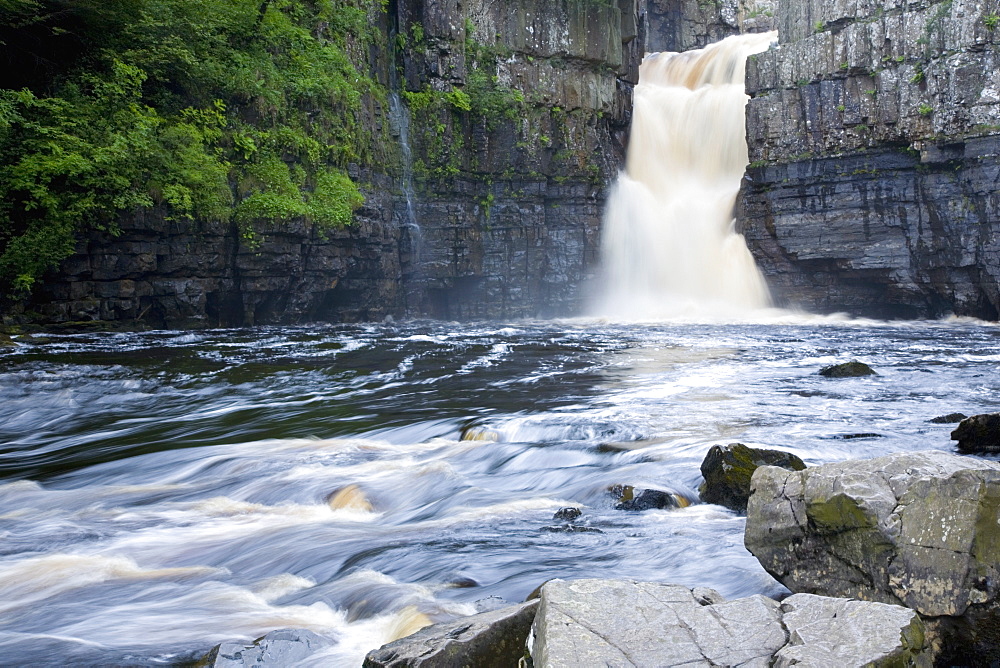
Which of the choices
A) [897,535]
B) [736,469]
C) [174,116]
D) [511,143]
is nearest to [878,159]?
[511,143]

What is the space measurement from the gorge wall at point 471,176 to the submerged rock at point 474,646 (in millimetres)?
16411

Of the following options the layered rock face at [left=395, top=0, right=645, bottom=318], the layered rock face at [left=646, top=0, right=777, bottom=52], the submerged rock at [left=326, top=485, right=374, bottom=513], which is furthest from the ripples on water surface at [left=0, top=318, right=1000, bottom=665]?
the layered rock face at [left=646, top=0, right=777, bottom=52]

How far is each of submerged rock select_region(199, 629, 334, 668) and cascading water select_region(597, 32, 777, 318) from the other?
918 inches

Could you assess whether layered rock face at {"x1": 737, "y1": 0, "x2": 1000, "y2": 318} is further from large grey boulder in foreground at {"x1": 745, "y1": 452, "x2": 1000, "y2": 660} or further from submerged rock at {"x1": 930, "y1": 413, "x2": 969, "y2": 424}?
large grey boulder in foreground at {"x1": 745, "y1": 452, "x2": 1000, "y2": 660}

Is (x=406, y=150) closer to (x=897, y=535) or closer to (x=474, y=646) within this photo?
(x=897, y=535)

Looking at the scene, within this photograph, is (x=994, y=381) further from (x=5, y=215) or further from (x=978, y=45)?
(x=5, y=215)

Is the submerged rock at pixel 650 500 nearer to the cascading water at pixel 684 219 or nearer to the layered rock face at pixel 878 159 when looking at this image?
the cascading water at pixel 684 219

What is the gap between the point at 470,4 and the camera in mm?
24188

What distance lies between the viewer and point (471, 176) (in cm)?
2428

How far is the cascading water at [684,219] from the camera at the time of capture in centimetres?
2628

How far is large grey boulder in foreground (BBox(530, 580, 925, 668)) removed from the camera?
7.47 ft

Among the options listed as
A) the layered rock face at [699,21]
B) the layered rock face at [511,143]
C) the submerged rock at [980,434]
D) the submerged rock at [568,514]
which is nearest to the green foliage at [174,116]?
the layered rock face at [511,143]

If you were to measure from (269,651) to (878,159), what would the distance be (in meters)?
25.1

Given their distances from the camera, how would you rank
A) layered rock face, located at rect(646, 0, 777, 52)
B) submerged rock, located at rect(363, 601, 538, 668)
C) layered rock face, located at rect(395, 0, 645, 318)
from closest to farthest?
submerged rock, located at rect(363, 601, 538, 668), layered rock face, located at rect(395, 0, 645, 318), layered rock face, located at rect(646, 0, 777, 52)
